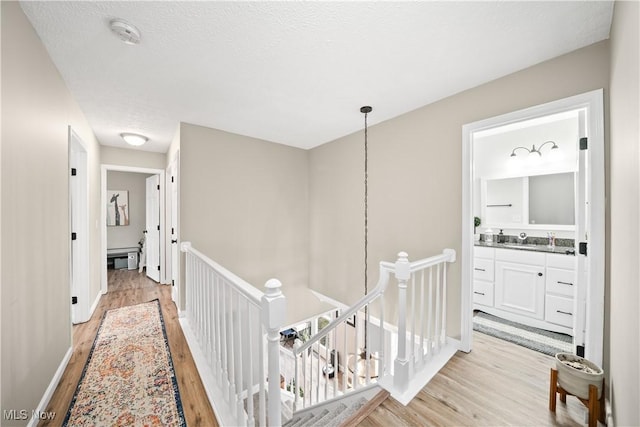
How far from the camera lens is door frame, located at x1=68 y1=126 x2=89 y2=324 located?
2902mm

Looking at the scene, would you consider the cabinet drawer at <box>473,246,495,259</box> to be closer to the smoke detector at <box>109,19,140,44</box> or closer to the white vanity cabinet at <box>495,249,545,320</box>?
the white vanity cabinet at <box>495,249,545,320</box>

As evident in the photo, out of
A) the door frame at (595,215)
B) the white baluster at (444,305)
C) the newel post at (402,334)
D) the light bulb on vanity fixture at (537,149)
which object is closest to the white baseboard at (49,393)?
the newel post at (402,334)

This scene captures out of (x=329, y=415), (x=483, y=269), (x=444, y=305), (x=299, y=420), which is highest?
(x=483, y=269)

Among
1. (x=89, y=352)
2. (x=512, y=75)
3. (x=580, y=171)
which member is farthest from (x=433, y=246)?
(x=89, y=352)

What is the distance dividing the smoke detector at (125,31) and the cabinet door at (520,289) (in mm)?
4033

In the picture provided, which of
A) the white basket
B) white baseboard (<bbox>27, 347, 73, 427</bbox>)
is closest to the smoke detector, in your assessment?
white baseboard (<bbox>27, 347, 73, 427</bbox>)

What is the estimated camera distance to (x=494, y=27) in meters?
1.50

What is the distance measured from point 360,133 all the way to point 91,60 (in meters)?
2.68

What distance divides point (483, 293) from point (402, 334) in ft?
6.54

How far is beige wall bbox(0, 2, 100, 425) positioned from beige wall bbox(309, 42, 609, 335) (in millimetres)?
2563

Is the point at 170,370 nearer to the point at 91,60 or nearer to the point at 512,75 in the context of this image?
the point at 91,60

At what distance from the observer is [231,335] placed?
1.65m

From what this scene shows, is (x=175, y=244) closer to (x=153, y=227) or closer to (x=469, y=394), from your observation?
(x=153, y=227)

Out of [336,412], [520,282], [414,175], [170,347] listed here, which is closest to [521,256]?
[520,282]
